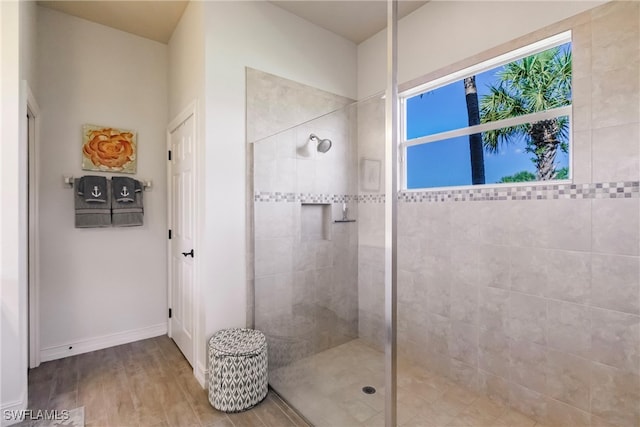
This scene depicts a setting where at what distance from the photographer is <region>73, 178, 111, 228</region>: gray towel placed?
2637 mm

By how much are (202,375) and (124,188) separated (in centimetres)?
172

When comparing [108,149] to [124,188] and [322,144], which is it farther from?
[322,144]

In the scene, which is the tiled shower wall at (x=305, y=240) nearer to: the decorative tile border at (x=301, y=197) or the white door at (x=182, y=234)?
the decorative tile border at (x=301, y=197)

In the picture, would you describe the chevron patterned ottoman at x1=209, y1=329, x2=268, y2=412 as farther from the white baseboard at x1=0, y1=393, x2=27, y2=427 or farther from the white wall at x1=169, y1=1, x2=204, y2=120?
the white wall at x1=169, y1=1, x2=204, y2=120

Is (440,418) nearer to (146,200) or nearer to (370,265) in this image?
(370,265)

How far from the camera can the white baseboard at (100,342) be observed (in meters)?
2.57

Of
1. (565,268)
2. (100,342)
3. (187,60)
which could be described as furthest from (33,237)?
(565,268)

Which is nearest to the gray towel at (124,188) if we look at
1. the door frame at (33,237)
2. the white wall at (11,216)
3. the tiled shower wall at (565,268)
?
the door frame at (33,237)

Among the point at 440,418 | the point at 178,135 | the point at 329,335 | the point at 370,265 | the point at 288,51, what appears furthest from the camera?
the point at 178,135

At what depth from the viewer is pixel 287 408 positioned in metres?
1.96

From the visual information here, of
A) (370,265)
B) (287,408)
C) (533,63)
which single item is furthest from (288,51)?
(287,408)

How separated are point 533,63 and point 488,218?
39.2 inches

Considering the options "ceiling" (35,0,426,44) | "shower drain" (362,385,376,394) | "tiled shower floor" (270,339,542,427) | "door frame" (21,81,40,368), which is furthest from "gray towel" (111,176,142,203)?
"shower drain" (362,385,376,394)

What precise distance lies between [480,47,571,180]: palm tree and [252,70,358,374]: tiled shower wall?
1.02 m
